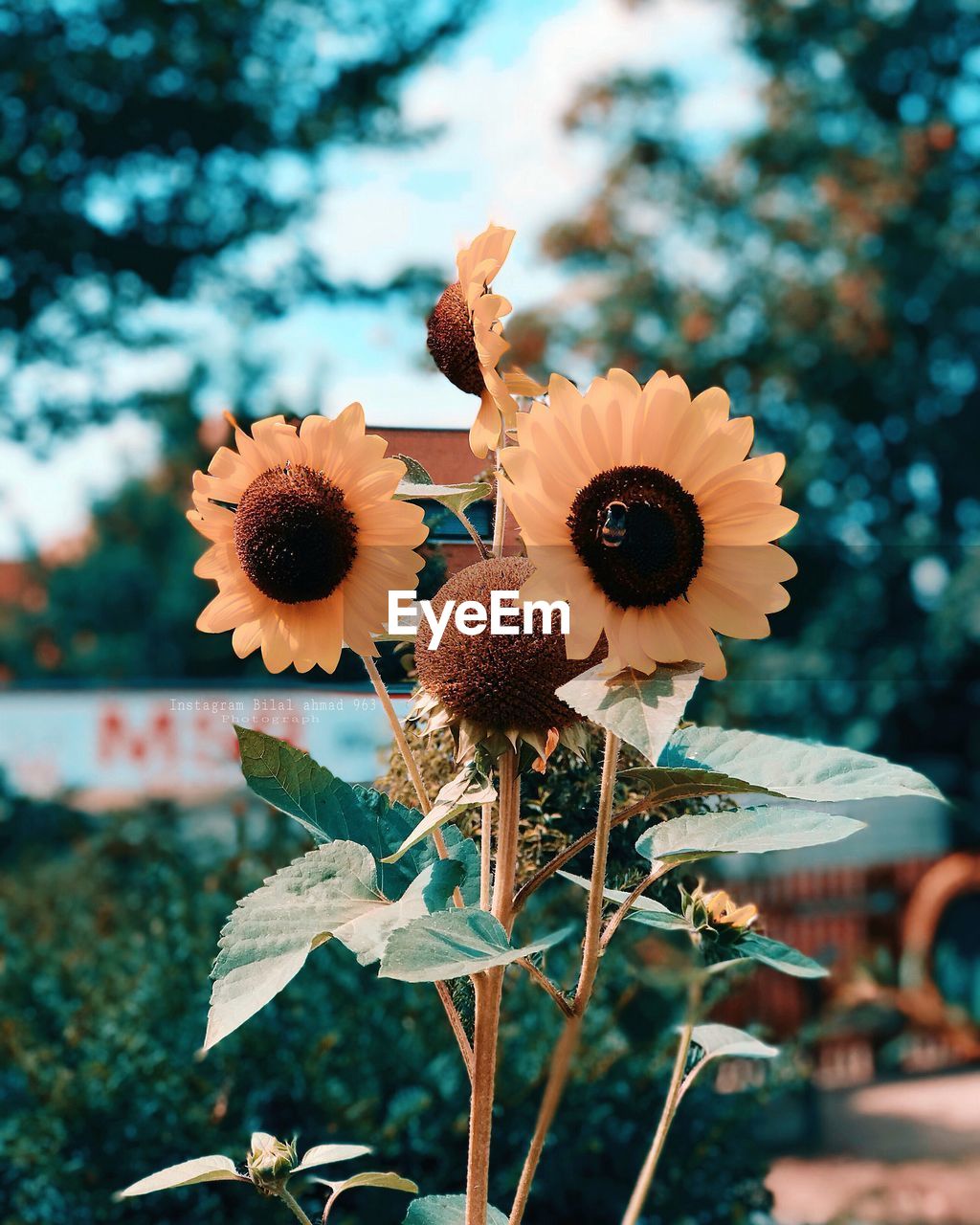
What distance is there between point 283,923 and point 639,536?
269mm

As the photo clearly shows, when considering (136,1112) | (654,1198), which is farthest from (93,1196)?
(654,1198)

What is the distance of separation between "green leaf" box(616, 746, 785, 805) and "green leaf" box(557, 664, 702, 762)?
0.04 m

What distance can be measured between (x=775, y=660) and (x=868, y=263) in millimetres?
2864


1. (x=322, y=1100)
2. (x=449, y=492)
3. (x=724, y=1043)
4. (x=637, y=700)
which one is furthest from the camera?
(x=322, y=1100)

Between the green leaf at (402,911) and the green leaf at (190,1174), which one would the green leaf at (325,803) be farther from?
the green leaf at (190,1174)

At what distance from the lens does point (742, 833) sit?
638 mm

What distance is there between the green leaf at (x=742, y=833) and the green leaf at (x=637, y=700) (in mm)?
96

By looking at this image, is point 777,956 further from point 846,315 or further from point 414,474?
point 846,315

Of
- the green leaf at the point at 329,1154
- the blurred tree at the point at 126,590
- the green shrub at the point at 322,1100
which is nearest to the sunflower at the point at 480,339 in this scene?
the green leaf at the point at 329,1154

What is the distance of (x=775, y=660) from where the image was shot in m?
8.35

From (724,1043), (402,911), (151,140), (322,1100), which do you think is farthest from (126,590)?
(402,911)

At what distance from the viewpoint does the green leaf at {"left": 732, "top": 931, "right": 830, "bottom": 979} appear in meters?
0.73

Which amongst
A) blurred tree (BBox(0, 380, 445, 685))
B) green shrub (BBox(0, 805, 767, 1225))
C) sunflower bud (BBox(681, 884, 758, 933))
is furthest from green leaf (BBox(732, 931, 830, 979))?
blurred tree (BBox(0, 380, 445, 685))

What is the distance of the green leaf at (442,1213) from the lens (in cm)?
77
